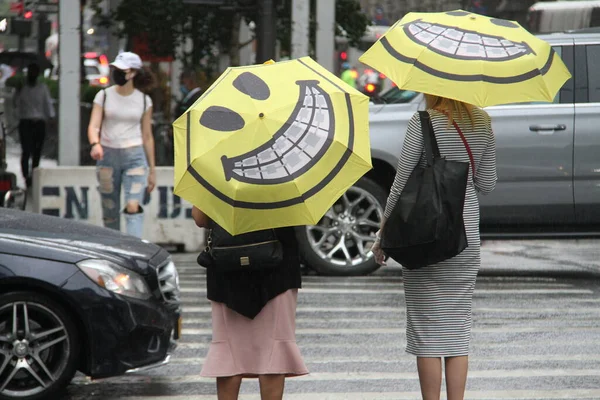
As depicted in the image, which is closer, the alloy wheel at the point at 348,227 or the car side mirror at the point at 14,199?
the alloy wheel at the point at 348,227

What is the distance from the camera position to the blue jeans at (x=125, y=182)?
10492mm

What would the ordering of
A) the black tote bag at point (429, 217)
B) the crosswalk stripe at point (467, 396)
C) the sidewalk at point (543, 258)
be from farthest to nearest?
the sidewalk at point (543, 258) → the crosswalk stripe at point (467, 396) → the black tote bag at point (429, 217)

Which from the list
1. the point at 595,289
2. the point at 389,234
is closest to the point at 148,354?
the point at 389,234

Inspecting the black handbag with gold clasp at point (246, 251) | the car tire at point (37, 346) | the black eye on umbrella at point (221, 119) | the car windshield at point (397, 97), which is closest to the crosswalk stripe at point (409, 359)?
the car tire at point (37, 346)

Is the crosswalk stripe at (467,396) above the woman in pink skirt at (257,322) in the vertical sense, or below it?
below

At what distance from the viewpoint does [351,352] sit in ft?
26.2

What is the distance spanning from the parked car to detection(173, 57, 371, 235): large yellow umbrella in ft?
19.5

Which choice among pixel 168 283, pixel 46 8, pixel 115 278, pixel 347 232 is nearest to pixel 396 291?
pixel 347 232

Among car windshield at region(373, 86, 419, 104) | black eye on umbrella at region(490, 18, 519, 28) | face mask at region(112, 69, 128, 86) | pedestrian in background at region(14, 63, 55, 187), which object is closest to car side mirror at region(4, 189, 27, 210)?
face mask at region(112, 69, 128, 86)

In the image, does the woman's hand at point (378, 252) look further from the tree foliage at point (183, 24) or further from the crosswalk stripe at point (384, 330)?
the tree foliage at point (183, 24)

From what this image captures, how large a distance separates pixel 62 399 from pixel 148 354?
55cm

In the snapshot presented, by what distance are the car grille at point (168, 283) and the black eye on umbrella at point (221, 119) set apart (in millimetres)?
2216

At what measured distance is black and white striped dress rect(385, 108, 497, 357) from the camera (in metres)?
5.52

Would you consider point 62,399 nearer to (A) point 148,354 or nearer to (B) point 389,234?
(A) point 148,354
